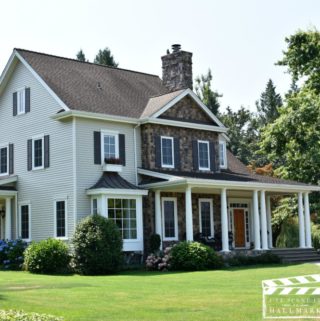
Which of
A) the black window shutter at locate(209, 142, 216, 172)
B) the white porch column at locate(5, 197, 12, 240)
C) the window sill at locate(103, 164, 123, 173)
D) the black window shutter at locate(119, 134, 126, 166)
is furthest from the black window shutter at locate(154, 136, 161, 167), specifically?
the white porch column at locate(5, 197, 12, 240)

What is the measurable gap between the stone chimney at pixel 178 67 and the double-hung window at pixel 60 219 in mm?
8920

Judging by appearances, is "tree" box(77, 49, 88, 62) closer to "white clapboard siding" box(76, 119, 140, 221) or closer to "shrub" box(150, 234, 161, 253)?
"white clapboard siding" box(76, 119, 140, 221)

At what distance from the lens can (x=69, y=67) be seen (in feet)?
96.3

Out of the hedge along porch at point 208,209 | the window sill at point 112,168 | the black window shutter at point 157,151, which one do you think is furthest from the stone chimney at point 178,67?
the window sill at point 112,168

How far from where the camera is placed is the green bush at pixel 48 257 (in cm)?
2288

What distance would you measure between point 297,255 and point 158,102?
31.2 feet

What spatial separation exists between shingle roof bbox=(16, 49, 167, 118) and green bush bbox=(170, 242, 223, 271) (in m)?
6.92

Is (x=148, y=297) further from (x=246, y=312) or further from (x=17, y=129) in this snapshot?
(x=17, y=129)

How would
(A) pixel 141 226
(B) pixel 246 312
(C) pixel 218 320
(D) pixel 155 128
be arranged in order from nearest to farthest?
(C) pixel 218 320
(B) pixel 246 312
(A) pixel 141 226
(D) pixel 155 128

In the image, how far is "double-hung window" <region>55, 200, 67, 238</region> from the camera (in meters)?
25.4

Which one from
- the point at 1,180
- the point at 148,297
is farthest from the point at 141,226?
the point at 148,297

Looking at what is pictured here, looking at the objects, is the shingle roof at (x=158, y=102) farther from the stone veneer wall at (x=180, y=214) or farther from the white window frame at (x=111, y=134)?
the stone veneer wall at (x=180, y=214)

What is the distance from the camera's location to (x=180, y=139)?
28.6 meters

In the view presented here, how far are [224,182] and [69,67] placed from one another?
9522 millimetres
